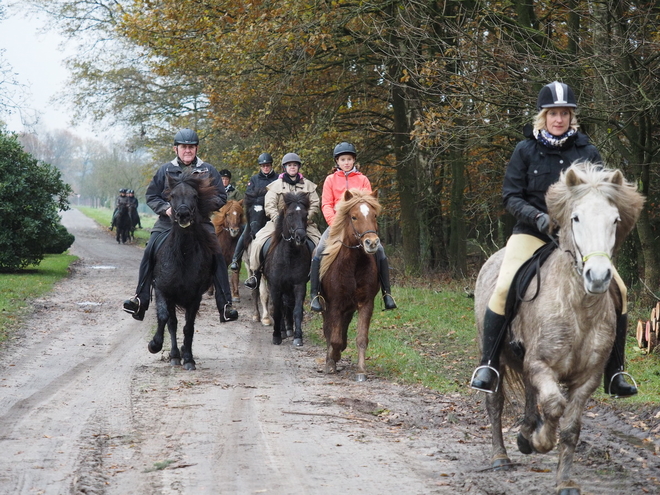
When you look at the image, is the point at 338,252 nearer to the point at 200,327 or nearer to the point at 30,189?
the point at 200,327

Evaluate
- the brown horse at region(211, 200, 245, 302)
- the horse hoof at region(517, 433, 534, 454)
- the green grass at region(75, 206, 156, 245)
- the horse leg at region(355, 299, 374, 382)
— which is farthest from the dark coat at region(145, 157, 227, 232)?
the green grass at region(75, 206, 156, 245)

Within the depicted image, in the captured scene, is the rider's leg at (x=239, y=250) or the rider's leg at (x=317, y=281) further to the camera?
the rider's leg at (x=239, y=250)

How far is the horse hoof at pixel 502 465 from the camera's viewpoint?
19.6 ft

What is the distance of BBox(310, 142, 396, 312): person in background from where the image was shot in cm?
1086

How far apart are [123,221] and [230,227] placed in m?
25.8

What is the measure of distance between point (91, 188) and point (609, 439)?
112458 millimetres

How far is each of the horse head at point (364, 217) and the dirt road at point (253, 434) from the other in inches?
67.7

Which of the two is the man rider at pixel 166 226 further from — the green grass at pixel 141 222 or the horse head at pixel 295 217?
the green grass at pixel 141 222

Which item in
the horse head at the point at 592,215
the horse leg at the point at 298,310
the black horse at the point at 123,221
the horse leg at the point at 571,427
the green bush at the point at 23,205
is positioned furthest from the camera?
the black horse at the point at 123,221

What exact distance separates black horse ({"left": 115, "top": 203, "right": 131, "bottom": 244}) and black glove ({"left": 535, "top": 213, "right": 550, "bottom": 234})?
127 ft

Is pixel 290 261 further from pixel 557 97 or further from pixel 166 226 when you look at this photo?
pixel 557 97

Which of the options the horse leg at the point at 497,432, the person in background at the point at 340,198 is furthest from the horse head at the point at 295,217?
the horse leg at the point at 497,432

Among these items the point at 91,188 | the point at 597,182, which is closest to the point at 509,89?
the point at 597,182

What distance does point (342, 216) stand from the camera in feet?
34.3
